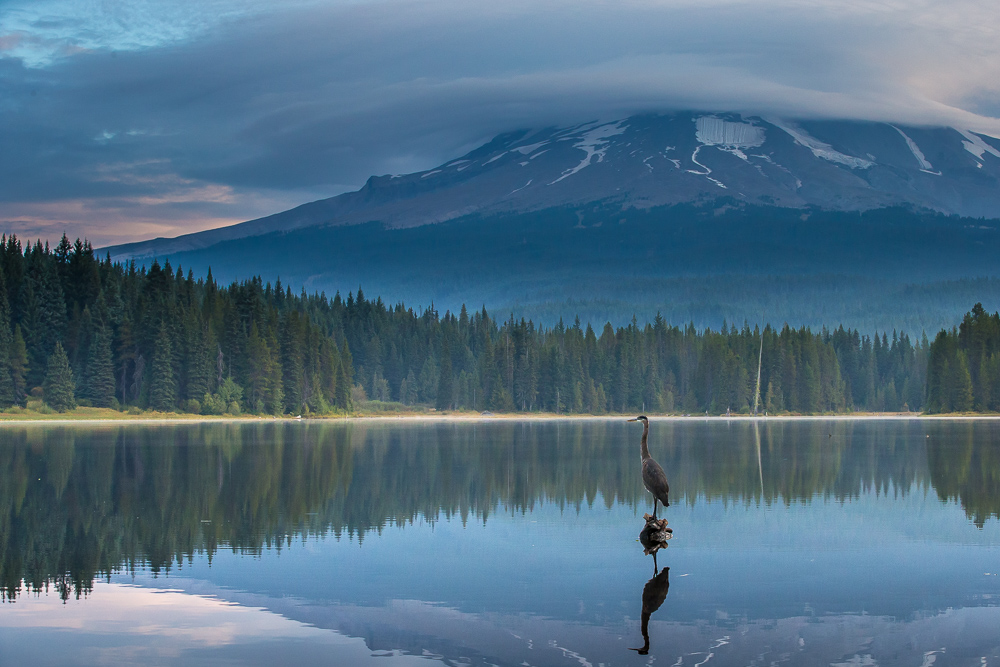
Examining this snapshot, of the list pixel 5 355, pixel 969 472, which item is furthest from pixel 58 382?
pixel 969 472

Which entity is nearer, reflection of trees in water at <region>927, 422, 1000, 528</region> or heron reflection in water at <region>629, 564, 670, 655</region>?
heron reflection in water at <region>629, 564, 670, 655</region>

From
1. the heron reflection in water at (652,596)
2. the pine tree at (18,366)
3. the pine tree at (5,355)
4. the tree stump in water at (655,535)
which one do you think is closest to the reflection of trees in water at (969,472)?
the tree stump in water at (655,535)

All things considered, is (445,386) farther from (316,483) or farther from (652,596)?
(652,596)

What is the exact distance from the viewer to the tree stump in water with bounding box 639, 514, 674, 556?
30.0 metres

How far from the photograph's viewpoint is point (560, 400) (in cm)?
19200

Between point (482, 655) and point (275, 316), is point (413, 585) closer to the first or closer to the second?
point (482, 655)

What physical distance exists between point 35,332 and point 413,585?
379 feet

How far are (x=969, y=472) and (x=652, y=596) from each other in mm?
35069

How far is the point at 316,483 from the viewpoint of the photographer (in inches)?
1869

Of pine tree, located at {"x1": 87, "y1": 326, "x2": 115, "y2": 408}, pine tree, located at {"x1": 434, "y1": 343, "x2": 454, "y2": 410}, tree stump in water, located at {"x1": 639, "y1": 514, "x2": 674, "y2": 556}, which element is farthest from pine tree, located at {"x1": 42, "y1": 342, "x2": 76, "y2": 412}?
tree stump in water, located at {"x1": 639, "y1": 514, "x2": 674, "y2": 556}

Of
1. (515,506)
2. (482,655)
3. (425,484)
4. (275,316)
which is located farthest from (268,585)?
(275,316)

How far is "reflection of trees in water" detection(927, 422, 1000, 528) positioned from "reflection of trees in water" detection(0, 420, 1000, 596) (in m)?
0.17

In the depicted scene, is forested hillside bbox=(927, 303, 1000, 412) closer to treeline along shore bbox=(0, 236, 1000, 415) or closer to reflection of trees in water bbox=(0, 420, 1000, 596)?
treeline along shore bbox=(0, 236, 1000, 415)

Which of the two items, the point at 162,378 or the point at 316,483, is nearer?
the point at 316,483
